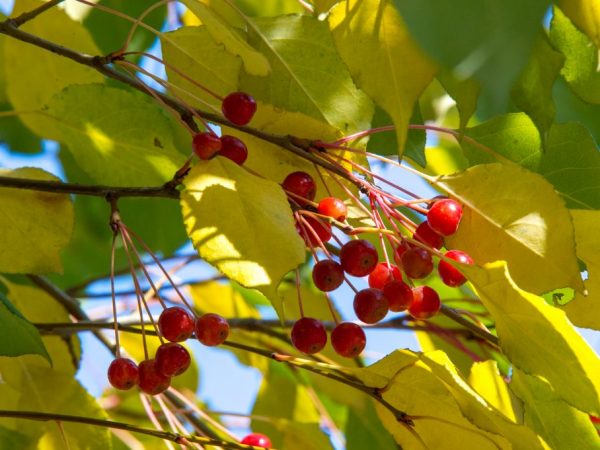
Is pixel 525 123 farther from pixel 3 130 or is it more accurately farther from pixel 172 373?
pixel 3 130

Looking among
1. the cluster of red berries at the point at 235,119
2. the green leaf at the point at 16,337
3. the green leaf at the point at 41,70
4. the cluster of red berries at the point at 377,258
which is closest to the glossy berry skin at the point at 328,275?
the cluster of red berries at the point at 377,258

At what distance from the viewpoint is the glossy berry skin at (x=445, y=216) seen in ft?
2.27

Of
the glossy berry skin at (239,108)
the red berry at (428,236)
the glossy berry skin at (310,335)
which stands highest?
the glossy berry skin at (239,108)

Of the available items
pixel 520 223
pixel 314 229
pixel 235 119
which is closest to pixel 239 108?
pixel 235 119

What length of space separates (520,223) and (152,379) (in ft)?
1.07

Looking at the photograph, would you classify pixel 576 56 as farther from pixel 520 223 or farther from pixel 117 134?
pixel 117 134

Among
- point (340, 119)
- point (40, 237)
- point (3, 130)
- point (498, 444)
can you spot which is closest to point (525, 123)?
point (340, 119)

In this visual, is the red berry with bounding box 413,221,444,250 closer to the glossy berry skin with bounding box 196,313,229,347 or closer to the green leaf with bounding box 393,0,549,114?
the glossy berry skin with bounding box 196,313,229,347

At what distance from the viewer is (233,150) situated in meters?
0.73

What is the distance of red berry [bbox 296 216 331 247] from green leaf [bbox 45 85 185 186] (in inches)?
9.3

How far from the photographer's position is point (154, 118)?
3.16ft

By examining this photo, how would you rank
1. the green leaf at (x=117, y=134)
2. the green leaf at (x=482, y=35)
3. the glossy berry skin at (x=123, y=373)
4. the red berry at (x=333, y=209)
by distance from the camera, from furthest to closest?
the green leaf at (x=117, y=134) → the glossy berry skin at (x=123, y=373) → the red berry at (x=333, y=209) → the green leaf at (x=482, y=35)

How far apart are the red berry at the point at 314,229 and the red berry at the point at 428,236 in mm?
69

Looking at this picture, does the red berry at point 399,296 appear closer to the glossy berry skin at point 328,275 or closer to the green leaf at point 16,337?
the glossy berry skin at point 328,275
